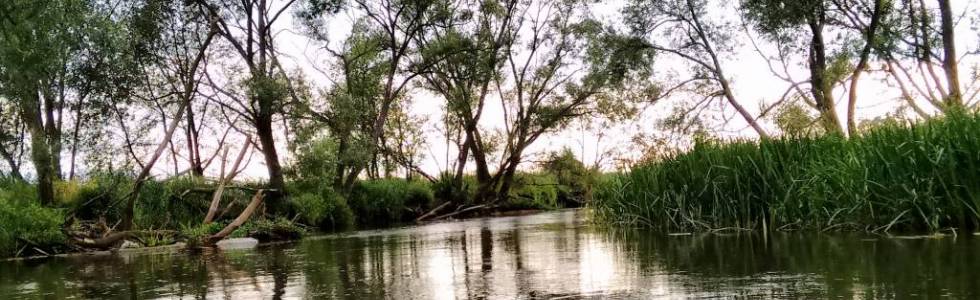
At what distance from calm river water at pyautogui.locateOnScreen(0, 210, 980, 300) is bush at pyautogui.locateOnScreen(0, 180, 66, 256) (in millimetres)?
2245

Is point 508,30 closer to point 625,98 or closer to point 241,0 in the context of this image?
Result: point 625,98

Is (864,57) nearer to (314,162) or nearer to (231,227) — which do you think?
(314,162)

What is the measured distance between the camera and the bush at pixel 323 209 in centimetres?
2217

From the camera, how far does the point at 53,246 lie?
13766mm

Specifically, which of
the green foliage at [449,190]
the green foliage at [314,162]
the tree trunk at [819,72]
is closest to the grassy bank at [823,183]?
the green foliage at [314,162]

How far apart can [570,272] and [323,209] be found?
17229 millimetres

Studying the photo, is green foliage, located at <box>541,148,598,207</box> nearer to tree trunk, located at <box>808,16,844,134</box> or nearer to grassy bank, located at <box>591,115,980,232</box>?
tree trunk, located at <box>808,16,844,134</box>

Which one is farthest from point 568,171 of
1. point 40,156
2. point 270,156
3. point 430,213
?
point 40,156

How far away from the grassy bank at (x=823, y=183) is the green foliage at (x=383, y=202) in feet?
46.0

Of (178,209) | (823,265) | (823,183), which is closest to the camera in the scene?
(823,265)

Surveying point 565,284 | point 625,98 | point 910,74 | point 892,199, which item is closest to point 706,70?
point 625,98

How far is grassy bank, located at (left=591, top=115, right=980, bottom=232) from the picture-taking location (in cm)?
848

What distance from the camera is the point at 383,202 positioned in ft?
91.2

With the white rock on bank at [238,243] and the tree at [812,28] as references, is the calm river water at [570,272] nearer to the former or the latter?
the white rock on bank at [238,243]
